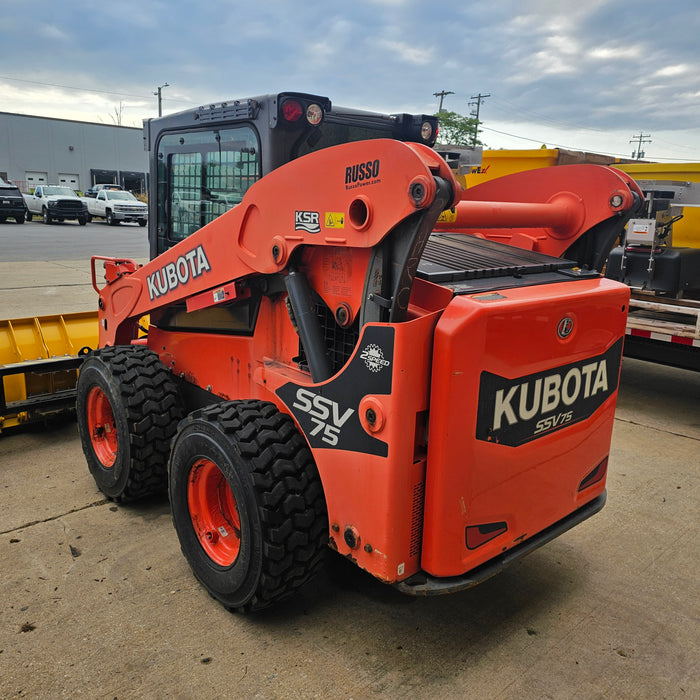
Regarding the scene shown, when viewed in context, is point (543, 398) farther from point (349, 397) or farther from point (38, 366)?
point (38, 366)

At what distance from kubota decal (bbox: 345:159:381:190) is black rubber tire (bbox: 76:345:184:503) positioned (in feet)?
6.35

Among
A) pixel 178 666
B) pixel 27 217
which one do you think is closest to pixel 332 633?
pixel 178 666

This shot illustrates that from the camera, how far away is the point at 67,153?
48.5m

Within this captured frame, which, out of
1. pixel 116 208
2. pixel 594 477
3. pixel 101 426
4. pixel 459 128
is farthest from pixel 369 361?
pixel 459 128

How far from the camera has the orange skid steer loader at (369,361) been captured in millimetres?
2270

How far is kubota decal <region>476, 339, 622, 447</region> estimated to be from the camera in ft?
7.80

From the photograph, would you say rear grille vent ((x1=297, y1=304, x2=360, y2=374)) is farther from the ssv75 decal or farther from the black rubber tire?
the black rubber tire

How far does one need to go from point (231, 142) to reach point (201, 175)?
1.28ft

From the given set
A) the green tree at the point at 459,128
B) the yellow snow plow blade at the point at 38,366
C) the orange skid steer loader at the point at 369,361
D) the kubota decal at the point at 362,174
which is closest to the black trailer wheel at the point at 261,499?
the orange skid steer loader at the point at 369,361

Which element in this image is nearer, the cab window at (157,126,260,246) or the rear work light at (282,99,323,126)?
the rear work light at (282,99,323,126)

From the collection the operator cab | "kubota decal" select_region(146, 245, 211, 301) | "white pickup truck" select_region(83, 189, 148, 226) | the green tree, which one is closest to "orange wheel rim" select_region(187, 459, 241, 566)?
"kubota decal" select_region(146, 245, 211, 301)

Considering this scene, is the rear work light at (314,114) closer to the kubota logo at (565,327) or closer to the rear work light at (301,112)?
→ the rear work light at (301,112)

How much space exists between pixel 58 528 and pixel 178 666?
Result: 1.41 meters

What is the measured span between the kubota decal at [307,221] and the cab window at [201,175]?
0.70m
